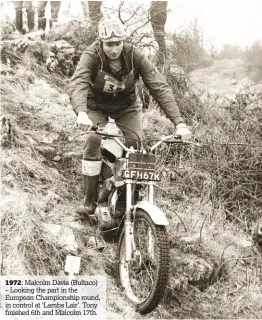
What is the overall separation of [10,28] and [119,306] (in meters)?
5.30

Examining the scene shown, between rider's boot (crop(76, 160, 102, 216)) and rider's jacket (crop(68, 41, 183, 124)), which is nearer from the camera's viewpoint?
rider's jacket (crop(68, 41, 183, 124))

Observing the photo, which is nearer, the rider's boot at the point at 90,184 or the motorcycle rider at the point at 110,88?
the motorcycle rider at the point at 110,88

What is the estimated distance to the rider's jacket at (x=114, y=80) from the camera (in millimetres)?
3648

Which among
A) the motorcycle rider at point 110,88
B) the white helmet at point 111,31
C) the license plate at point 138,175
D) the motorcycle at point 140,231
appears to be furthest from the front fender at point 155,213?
the white helmet at point 111,31

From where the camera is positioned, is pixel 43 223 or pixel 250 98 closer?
pixel 43 223

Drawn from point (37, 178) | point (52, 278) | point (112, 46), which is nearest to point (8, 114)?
point (37, 178)

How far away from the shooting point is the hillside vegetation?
3.46 meters

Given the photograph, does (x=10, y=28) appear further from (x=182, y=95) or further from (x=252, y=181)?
(x=252, y=181)

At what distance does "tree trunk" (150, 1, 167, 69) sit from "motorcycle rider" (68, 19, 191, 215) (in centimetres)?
229

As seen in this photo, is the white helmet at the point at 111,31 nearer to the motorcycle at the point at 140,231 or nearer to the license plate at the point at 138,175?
the motorcycle at the point at 140,231

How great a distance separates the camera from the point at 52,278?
3.32 metres

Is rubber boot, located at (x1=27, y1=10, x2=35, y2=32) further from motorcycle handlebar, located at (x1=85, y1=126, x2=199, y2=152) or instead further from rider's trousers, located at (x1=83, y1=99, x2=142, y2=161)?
motorcycle handlebar, located at (x1=85, y1=126, x2=199, y2=152)

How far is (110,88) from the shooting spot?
384cm

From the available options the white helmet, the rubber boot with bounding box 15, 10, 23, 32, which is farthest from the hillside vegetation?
the white helmet
